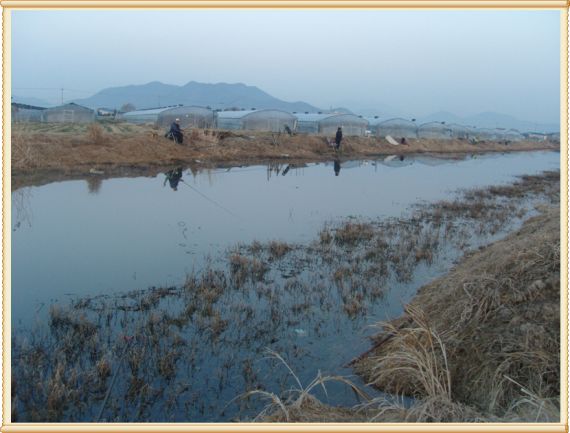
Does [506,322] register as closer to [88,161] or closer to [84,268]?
[84,268]

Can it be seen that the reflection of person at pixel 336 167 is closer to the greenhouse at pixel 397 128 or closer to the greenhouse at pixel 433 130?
the greenhouse at pixel 397 128

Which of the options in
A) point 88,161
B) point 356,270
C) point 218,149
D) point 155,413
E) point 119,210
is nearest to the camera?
point 155,413

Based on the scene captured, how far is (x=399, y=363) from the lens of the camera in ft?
15.3

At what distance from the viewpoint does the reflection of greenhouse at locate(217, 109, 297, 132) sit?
37.5 meters

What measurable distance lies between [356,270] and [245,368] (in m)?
3.68

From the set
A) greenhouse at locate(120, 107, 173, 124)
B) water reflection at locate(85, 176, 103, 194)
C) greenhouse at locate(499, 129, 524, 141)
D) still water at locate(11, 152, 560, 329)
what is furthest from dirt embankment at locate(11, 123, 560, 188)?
greenhouse at locate(499, 129, 524, 141)

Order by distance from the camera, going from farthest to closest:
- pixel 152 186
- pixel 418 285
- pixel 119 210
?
pixel 152 186, pixel 119 210, pixel 418 285

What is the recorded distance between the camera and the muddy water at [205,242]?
5359mm

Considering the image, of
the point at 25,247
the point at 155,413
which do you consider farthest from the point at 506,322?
the point at 25,247

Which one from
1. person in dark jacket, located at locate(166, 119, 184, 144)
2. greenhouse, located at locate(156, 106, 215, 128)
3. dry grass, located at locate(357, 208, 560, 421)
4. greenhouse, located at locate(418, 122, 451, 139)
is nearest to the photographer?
dry grass, located at locate(357, 208, 560, 421)

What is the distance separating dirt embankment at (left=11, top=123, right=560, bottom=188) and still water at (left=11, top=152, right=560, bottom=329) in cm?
288

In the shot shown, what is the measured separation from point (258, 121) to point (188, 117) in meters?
5.64

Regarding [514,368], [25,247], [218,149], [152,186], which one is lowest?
[514,368]

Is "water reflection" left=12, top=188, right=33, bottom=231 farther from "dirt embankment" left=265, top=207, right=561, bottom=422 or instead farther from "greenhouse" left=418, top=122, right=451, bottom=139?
"greenhouse" left=418, top=122, right=451, bottom=139
